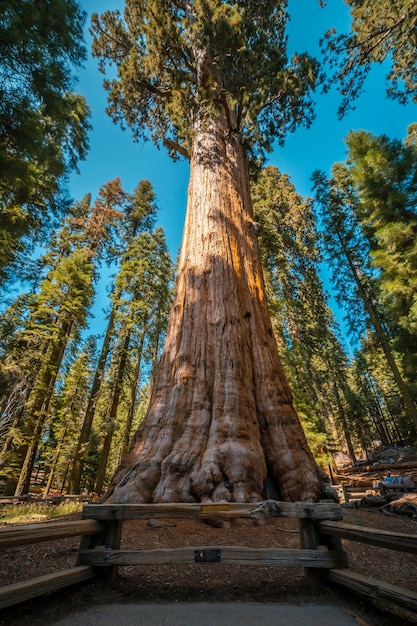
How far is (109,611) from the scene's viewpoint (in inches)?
89.8

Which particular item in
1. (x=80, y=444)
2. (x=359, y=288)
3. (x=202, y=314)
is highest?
(x=359, y=288)

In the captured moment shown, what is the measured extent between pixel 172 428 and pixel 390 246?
37.5 feet

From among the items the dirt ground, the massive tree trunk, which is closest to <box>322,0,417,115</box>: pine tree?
the massive tree trunk

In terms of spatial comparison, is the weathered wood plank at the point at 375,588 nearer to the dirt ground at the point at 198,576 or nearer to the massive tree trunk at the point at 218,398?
the dirt ground at the point at 198,576

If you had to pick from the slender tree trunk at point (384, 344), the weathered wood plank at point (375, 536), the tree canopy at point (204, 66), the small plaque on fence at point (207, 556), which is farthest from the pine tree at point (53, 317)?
the slender tree trunk at point (384, 344)

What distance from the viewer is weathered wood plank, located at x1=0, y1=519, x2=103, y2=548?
6.94 feet

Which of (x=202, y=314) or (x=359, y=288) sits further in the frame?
(x=359, y=288)

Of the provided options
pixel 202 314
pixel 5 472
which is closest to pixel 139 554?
pixel 202 314

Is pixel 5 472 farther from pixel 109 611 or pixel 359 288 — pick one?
pixel 359 288

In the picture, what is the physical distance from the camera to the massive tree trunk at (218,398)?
14.0ft

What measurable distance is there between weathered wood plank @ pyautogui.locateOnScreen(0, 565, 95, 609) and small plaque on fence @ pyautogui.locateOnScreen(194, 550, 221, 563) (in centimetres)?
100

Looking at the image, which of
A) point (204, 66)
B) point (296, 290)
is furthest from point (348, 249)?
point (204, 66)

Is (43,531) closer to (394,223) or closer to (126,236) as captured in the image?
(394,223)

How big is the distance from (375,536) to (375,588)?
35cm
